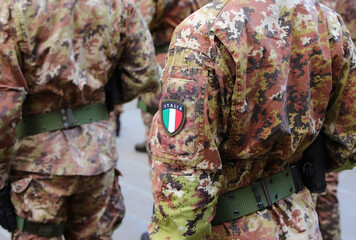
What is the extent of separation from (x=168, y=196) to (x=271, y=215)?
442mm

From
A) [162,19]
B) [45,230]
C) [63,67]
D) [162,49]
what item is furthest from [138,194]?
[63,67]

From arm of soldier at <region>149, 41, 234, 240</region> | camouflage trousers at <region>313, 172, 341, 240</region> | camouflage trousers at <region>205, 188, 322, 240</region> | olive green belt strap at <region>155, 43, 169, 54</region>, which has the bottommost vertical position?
camouflage trousers at <region>313, 172, 341, 240</region>

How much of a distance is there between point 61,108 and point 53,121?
0.26 feet

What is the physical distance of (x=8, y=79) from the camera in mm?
2061

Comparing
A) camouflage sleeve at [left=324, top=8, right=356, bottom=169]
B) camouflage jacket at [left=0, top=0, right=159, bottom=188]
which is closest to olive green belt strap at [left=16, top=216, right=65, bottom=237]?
camouflage jacket at [left=0, top=0, right=159, bottom=188]

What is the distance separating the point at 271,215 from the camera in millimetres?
1605

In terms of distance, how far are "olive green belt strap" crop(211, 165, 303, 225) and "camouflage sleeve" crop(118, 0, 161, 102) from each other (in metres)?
1.23

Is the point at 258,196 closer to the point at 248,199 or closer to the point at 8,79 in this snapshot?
the point at 248,199

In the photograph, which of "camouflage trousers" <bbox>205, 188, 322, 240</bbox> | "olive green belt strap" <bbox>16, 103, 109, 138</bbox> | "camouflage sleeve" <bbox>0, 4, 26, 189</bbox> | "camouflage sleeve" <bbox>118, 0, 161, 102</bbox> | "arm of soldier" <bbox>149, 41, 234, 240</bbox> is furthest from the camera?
"camouflage sleeve" <bbox>118, 0, 161, 102</bbox>

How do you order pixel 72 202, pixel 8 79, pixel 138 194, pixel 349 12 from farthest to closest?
1. pixel 138 194
2. pixel 349 12
3. pixel 72 202
4. pixel 8 79

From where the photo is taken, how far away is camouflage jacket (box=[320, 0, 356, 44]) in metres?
3.69

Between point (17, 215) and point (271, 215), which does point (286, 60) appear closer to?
point (271, 215)

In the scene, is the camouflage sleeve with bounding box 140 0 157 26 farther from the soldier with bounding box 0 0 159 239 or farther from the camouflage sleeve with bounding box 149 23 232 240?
the camouflage sleeve with bounding box 149 23 232 240

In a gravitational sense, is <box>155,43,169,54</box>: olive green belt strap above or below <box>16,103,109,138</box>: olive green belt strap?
below
